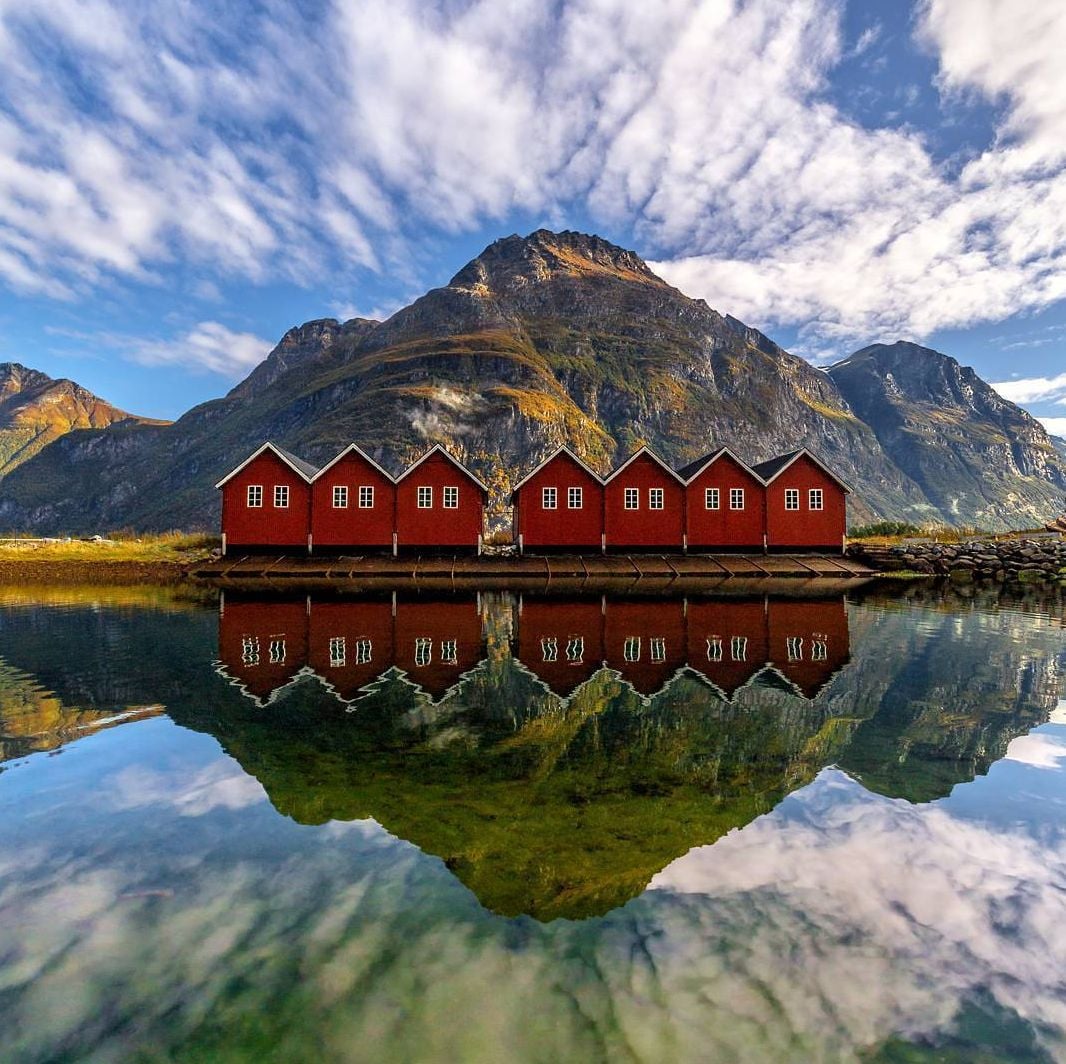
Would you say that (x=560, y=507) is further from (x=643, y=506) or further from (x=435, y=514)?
(x=435, y=514)

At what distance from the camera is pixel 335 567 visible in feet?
141

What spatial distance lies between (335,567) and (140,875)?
37424 mm

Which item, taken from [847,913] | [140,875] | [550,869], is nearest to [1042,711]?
[847,913]

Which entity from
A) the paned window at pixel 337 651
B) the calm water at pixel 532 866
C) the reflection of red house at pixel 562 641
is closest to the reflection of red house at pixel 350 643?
the paned window at pixel 337 651

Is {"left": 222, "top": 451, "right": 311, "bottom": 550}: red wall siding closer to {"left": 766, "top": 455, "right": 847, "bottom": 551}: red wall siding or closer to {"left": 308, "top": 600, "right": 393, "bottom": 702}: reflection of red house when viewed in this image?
{"left": 308, "top": 600, "right": 393, "bottom": 702}: reflection of red house

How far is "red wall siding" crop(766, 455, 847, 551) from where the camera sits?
1955 inches

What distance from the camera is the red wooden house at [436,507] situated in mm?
49125

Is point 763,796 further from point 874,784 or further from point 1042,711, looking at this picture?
point 1042,711

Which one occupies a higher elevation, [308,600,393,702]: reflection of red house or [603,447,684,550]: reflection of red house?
[603,447,684,550]: reflection of red house

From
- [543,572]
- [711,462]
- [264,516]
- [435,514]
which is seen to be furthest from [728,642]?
[264,516]

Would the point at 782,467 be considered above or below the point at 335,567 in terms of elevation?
above

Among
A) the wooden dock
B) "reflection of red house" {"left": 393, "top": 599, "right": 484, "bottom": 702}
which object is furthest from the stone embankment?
"reflection of red house" {"left": 393, "top": 599, "right": 484, "bottom": 702}

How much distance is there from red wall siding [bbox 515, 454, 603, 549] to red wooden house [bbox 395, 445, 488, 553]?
140 inches

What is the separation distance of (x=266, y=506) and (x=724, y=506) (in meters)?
35.9
